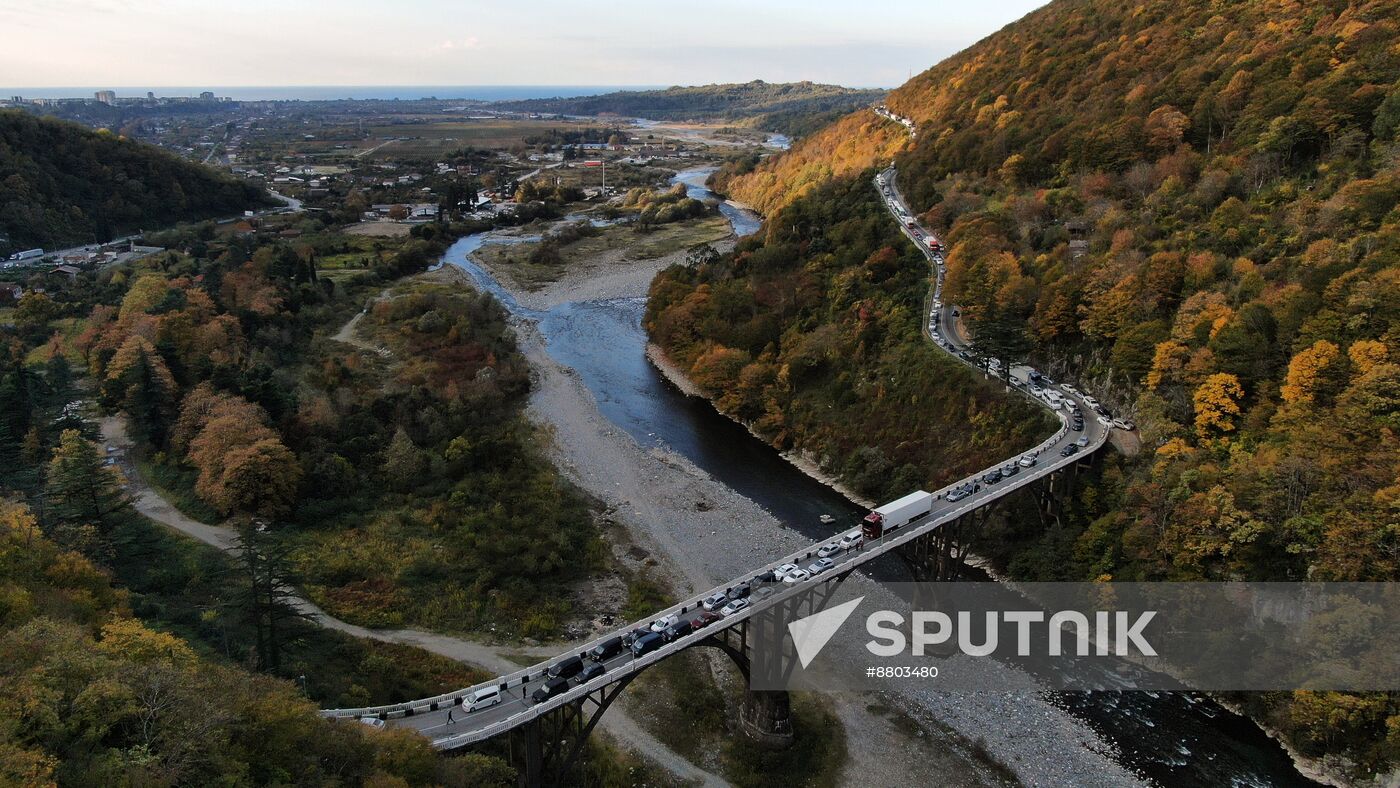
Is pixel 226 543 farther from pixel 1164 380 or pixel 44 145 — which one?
pixel 44 145

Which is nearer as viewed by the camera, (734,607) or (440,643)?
(734,607)

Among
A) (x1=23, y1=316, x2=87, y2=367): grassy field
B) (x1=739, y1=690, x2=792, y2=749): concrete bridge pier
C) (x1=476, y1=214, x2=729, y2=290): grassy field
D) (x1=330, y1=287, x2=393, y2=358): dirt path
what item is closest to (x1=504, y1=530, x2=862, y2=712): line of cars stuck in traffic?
(x1=739, y1=690, x2=792, y2=749): concrete bridge pier

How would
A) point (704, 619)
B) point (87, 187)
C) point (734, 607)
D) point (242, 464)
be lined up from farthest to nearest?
point (87, 187), point (242, 464), point (734, 607), point (704, 619)

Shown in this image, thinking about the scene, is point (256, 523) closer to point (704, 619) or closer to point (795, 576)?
point (704, 619)

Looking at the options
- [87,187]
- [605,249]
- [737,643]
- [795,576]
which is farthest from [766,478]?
[87,187]

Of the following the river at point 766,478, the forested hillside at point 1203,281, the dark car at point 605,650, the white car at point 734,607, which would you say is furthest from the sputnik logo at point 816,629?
the forested hillside at point 1203,281
